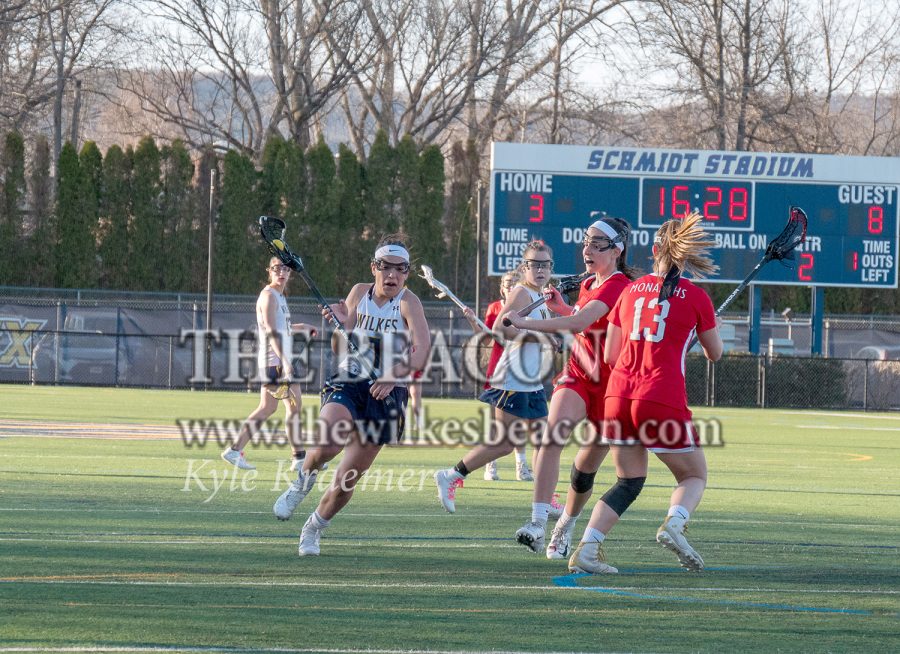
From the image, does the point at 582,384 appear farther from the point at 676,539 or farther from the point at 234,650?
the point at 234,650

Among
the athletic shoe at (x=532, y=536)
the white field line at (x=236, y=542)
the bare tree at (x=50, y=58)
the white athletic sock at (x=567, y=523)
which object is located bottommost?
the white field line at (x=236, y=542)

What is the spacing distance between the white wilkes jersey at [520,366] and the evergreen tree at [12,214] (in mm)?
31909

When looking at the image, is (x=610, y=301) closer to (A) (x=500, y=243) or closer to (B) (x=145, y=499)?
(B) (x=145, y=499)

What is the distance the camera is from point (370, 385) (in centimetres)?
832

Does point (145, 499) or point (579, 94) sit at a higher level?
point (579, 94)

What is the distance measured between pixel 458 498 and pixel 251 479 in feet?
7.42

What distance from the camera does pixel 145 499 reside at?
10906mm

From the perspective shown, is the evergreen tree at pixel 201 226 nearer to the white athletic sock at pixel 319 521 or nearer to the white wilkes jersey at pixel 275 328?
the white wilkes jersey at pixel 275 328

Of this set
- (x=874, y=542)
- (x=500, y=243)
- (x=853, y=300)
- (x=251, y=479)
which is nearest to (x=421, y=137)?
(x=853, y=300)

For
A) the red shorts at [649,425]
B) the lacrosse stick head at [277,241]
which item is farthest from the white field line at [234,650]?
the lacrosse stick head at [277,241]

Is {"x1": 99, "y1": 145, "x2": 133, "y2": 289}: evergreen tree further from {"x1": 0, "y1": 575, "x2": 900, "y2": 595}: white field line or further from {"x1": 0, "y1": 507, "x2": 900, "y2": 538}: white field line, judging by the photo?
{"x1": 0, "y1": 575, "x2": 900, "y2": 595}: white field line

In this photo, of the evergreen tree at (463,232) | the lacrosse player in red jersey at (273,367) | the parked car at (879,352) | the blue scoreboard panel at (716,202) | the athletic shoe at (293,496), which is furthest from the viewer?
the evergreen tree at (463,232)

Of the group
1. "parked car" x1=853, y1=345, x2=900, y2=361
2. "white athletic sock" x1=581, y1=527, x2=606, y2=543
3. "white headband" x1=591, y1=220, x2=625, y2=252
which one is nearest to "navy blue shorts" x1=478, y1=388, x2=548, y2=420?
"white headband" x1=591, y1=220, x2=625, y2=252

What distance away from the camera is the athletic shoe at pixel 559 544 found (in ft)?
27.3
